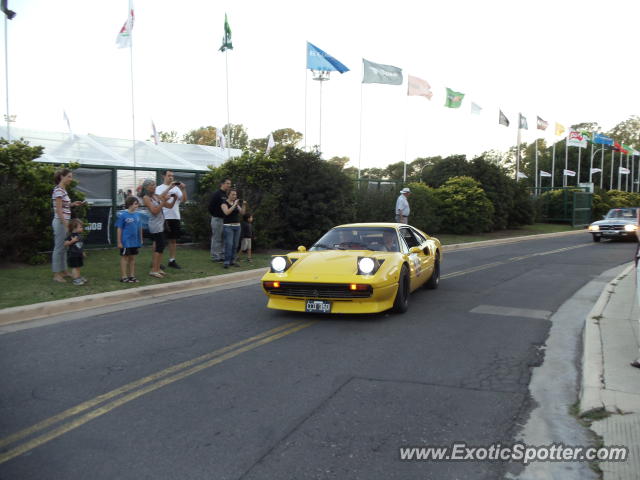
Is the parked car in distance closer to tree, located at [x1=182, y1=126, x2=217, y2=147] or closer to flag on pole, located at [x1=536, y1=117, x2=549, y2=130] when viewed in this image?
flag on pole, located at [x1=536, y1=117, x2=549, y2=130]

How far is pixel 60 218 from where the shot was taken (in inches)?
339

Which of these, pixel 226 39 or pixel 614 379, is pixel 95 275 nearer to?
pixel 614 379

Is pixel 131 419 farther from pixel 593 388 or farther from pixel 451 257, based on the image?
pixel 451 257

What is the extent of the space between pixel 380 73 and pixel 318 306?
22222mm

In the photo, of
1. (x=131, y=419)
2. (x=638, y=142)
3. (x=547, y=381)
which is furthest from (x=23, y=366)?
(x=638, y=142)

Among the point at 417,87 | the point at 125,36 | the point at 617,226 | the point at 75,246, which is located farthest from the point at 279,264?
the point at 417,87

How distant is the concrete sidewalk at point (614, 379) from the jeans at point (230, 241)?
6.89m

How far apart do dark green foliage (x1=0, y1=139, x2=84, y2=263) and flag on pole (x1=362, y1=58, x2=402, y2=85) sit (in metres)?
18.6

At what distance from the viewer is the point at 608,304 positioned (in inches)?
321

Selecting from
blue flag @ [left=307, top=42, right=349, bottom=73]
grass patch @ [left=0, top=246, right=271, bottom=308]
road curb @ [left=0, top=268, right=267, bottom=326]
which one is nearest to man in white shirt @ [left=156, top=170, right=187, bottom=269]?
grass patch @ [left=0, top=246, right=271, bottom=308]

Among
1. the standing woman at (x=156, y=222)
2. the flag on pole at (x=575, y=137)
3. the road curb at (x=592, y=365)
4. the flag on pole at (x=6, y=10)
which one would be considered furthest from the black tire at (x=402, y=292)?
the flag on pole at (x=575, y=137)

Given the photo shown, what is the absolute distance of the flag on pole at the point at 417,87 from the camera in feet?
92.8

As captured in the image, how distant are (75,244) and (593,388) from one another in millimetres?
7766

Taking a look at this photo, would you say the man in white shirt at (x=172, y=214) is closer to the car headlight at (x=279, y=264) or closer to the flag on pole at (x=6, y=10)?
the car headlight at (x=279, y=264)
